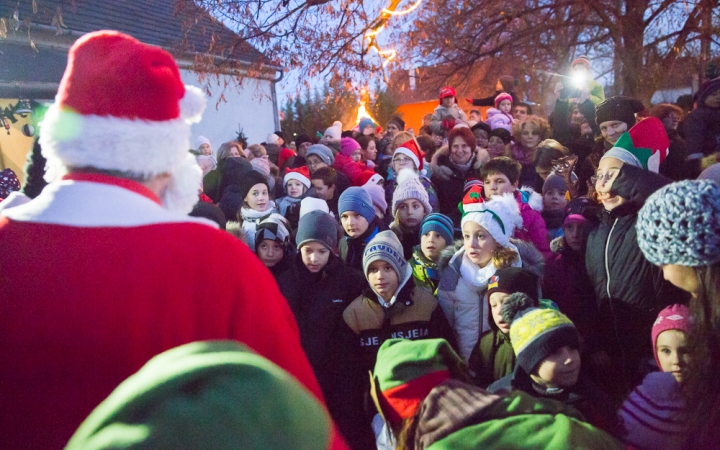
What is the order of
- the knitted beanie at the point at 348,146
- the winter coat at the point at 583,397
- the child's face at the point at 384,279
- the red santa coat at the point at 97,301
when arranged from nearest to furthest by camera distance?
the red santa coat at the point at 97,301
the winter coat at the point at 583,397
the child's face at the point at 384,279
the knitted beanie at the point at 348,146

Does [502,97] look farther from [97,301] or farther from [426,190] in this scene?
[97,301]

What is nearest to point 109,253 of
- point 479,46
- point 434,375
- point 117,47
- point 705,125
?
point 117,47

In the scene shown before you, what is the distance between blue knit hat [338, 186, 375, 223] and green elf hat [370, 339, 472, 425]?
96.1 inches

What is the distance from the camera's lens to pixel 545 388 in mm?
2102

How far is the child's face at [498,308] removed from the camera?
8.71 feet

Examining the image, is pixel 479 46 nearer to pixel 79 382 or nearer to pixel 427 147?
pixel 427 147

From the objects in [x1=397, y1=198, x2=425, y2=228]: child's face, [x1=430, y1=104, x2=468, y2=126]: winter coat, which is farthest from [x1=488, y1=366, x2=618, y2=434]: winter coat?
[x1=430, y1=104, x2=468, y2=126]: winter coat

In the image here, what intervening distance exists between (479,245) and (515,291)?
0.63 metres

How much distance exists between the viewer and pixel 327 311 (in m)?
3.34

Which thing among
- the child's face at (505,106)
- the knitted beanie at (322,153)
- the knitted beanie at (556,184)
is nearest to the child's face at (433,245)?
the knitted beanie at (556,184)

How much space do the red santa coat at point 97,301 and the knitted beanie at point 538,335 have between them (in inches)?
50.0

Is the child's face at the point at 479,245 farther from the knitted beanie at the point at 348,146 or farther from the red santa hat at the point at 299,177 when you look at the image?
the knitted beanie at the point at 348,146

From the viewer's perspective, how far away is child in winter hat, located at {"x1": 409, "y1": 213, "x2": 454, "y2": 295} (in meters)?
3.68

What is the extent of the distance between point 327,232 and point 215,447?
10.4 ft
